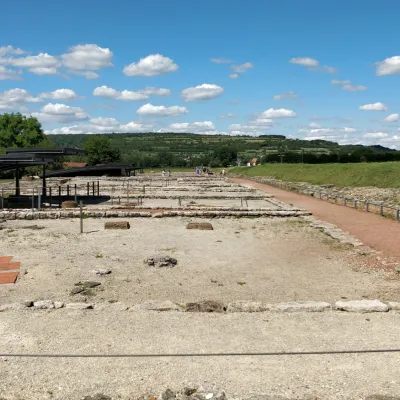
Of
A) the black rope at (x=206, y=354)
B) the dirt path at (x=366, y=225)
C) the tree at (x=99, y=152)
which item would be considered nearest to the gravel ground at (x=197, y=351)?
the black rope at (x=206, y=354)

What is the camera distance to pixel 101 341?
642 cm

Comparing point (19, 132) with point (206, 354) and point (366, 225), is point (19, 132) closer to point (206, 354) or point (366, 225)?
point (366, 225)

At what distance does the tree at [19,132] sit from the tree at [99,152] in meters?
21.0

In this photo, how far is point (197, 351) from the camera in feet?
20.1

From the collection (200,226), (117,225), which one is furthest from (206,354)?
(117,225)

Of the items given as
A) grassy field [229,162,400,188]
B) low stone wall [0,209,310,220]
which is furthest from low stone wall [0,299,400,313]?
grassy field [229,162,400,188]

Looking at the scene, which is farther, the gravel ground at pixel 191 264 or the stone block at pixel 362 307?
the gravel ground at pixel 191 264

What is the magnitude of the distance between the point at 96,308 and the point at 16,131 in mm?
81937

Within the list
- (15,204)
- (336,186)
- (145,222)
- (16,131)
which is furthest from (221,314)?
(16,131)

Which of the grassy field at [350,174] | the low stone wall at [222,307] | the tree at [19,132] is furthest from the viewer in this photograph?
the tree at [19,132]

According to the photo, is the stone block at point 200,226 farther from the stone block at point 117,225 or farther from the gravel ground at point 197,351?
the gravel ground at point 197,351

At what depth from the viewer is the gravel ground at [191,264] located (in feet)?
29.9

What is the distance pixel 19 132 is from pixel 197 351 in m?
84.4

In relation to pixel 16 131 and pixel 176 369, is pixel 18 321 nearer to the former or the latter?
pixel 176 369
